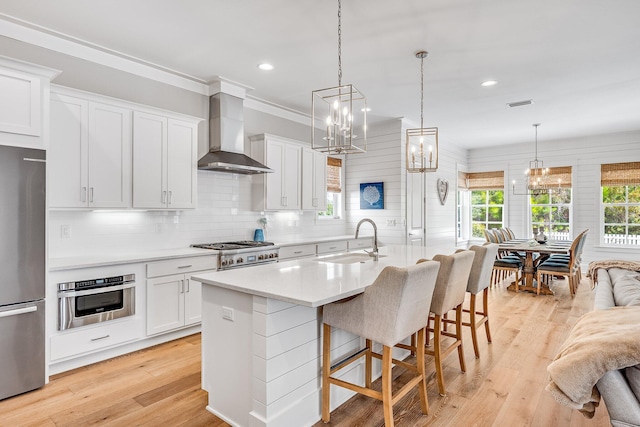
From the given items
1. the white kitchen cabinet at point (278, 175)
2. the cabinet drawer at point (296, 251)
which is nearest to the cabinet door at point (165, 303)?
the cabinet drawer at point (296, 251)

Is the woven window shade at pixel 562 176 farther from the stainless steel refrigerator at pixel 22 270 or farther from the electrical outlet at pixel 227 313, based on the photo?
the stainless steel refrigerator at pixel 22 270

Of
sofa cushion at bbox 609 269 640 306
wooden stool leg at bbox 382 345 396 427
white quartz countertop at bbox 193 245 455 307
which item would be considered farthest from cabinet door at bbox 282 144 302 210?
sofa cushion at bbox 609 269 640 306

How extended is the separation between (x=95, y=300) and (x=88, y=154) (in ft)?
4.22

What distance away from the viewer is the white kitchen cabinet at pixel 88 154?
10.2 ft

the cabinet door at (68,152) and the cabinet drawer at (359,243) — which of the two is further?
the cabinet drawer at (359,243)

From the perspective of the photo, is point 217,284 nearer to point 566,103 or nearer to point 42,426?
point 42,426

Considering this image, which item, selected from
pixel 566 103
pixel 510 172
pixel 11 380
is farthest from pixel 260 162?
pixel 510 172

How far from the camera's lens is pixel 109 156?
3.41m

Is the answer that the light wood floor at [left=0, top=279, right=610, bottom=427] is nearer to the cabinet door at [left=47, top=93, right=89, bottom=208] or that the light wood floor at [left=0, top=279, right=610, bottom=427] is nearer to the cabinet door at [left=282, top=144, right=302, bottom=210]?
the cabinet door at [left=47, top=93, right=89, bottom=208]

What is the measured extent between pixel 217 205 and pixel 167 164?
3.12 ft

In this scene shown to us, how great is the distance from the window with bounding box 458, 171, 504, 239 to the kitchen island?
710 centimetres

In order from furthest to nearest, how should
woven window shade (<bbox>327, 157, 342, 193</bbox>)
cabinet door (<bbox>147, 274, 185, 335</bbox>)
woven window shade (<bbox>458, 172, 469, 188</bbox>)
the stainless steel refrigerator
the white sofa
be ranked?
woven window shade (<bbox>458, 172, 469, 188</bbox>) → woven window shade (<bbox>327, 157, 342, 193</bbox>) → cabinet door (<bbox>147, 274, 185, 335</bbox>) → the stainless steel refrigerator → the white sofa

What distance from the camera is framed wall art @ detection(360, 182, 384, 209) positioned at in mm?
6336

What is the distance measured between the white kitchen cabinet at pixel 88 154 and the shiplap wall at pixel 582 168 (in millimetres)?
7879
